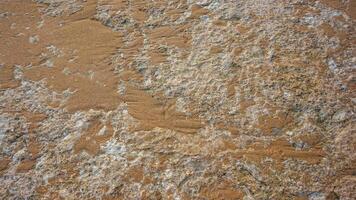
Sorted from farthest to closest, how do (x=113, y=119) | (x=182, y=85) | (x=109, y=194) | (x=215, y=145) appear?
(x=182, y=85) → (x=113, y=119) → (x=215, y=145) → (x=109, y=194)

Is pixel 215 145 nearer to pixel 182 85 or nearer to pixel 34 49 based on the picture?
pixel 182 85

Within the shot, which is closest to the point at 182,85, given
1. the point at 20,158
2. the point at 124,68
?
the point at 124,68

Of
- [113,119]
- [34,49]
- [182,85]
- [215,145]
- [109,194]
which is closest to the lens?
[109,194]

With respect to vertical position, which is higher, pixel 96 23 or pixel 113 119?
pixel 96 23

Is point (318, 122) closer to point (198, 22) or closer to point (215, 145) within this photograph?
point (215, 145)

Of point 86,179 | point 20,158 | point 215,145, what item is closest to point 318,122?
point 215,145

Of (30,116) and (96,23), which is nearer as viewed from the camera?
(30,116)
